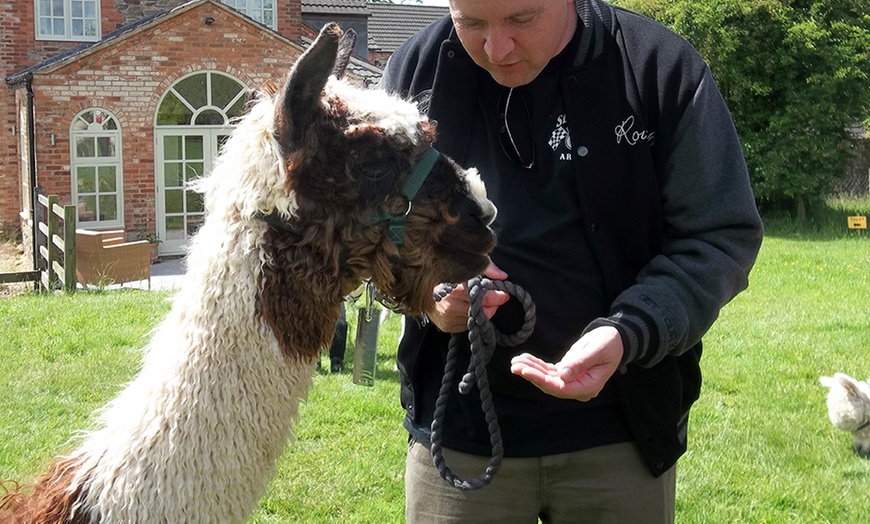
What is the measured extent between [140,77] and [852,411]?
53.7 feet

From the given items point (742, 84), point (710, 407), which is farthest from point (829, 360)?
point (742, 84)

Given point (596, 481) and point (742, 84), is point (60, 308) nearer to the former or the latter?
point (596, 481)

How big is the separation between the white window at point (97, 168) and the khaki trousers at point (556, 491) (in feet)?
59.6

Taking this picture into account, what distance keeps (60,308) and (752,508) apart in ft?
25.3

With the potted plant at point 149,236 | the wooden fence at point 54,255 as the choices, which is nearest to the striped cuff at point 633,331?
the wooden fence at point 54,255

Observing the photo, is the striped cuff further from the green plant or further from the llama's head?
the green plant

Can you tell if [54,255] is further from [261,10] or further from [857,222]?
[857,222]

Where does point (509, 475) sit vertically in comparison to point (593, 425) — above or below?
below

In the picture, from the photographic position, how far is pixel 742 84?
19.5 meters

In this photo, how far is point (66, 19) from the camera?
21.3 metres

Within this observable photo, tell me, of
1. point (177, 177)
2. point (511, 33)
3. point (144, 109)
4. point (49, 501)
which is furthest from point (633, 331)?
point (177, 177)

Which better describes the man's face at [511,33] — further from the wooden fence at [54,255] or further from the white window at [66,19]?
the white window at [66,19]

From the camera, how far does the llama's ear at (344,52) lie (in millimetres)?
2217

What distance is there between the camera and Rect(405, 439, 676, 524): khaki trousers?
2314mm
